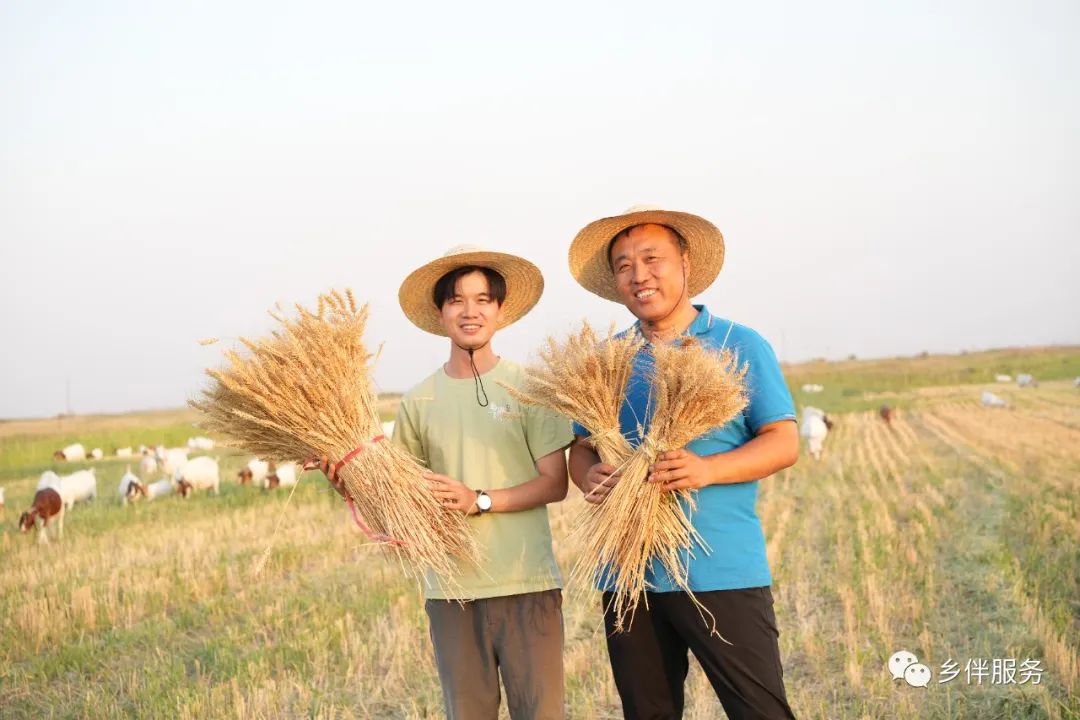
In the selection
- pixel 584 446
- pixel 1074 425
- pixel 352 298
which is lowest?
pixel 1074 425

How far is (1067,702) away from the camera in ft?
10.3

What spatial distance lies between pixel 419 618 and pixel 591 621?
1.04m

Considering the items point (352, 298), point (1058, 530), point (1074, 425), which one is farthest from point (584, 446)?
point (1074, 425)

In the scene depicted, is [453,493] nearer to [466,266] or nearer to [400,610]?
[466,266]

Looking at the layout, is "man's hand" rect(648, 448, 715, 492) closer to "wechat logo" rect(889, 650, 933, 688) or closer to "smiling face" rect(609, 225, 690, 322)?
"smiling face" rect(609, 225, 690, 322)

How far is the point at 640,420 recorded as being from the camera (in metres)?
2.37

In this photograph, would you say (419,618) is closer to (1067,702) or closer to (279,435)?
(279,435)

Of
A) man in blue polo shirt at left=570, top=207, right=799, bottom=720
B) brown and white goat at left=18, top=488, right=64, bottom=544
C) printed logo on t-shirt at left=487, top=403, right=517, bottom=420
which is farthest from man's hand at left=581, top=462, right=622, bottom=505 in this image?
brown and white goat at left=18, top=488, right=64, bottom=544

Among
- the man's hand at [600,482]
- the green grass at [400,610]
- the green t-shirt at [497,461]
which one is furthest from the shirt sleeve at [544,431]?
the green grass at [400,610]

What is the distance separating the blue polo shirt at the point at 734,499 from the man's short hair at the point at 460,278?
0.64m

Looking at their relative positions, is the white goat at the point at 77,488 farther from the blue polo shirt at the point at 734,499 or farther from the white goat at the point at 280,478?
the blue polo shirt at the point at 734,499

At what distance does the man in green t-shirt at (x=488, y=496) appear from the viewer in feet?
7.76

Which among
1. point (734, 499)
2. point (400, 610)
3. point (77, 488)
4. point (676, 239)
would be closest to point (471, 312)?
point (676, 239)

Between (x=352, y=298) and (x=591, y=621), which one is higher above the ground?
(x=352, y=298)
